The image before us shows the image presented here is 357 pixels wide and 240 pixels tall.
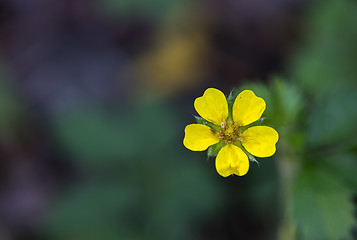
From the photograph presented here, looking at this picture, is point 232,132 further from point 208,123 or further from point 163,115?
point 163,115

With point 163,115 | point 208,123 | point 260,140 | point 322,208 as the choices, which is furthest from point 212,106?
point 163,115

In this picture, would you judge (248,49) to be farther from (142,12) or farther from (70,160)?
(70,160)

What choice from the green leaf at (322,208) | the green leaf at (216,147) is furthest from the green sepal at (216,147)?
the green leaf at (322,208)

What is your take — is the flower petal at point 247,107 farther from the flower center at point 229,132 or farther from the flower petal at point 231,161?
the flower petal at point 231,161

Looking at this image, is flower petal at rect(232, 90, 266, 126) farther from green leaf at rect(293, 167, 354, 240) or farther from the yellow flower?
green leaf at rect(293, 167, 354, 240)

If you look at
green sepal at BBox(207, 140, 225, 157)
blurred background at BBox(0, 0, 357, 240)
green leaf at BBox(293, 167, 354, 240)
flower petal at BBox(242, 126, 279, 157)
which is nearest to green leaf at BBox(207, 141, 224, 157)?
green sepal at BBox(207, 140, 225, 157)

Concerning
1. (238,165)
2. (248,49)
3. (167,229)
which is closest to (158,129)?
(167,229)
